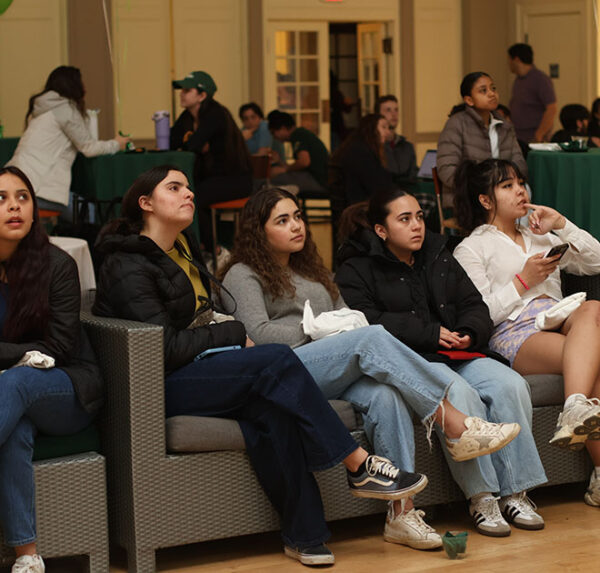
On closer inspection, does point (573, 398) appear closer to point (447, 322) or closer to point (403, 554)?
point (447, 322)

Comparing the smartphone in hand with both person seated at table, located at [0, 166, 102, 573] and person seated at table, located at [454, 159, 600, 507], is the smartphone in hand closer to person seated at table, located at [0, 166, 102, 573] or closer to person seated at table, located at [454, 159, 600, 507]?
person seated at table, located at [454, 159, 600, 507]

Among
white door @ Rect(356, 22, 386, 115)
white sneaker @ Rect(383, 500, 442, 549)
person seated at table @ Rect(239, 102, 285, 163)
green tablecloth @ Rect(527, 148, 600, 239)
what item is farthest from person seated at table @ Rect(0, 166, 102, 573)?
white door @ Rect(356, 22, 386, 115)

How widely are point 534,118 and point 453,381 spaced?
6298mm

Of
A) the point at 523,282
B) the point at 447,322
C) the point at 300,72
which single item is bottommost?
the point at 447,322

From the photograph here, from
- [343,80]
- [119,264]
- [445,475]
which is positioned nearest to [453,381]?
[445,475]

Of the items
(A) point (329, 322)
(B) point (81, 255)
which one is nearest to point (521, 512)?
(A) point (329, 322)

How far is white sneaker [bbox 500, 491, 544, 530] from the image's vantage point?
329 cm

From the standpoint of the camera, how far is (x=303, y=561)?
3.01 m

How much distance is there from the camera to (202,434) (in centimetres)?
300

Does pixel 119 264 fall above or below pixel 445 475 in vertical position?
above

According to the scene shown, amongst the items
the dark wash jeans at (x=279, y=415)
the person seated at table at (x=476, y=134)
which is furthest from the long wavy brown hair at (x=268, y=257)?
the person seated at table at (x=476, y=134)

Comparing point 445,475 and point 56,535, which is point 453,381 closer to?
point 445,475

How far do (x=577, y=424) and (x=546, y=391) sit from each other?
0.27 m

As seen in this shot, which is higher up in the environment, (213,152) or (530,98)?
(530,98)
